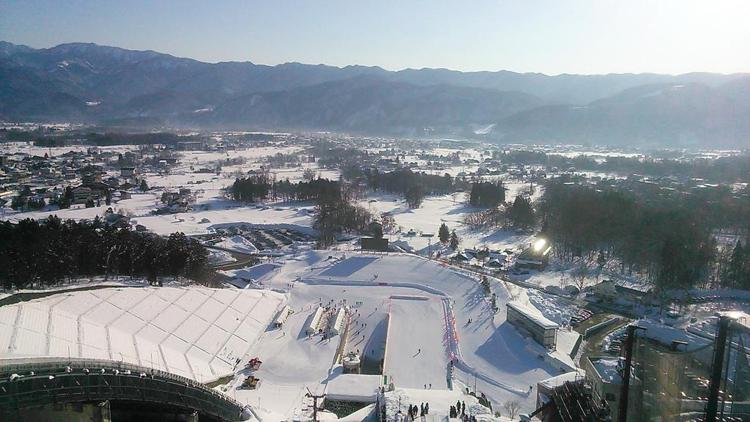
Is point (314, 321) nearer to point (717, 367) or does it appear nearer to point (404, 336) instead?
point (404, 336)

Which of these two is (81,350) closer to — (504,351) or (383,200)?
(504,351)

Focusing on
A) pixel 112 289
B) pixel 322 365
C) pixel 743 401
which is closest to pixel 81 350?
pixel 112 289

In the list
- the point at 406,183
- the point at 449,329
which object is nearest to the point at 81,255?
the point at 449,329

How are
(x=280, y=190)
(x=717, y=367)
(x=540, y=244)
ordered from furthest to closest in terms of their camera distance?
(x=280, y=190) < (x=540, y=244) < (x=717, y=367)

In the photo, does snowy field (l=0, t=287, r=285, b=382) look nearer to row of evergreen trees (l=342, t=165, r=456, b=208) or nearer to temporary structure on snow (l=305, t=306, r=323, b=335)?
temporary structure on snow (l=305, t=306, r=323, b=335)

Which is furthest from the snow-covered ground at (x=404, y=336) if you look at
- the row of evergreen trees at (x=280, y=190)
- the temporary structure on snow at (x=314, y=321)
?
the row of evergreen trees at (x=280, y=190)
